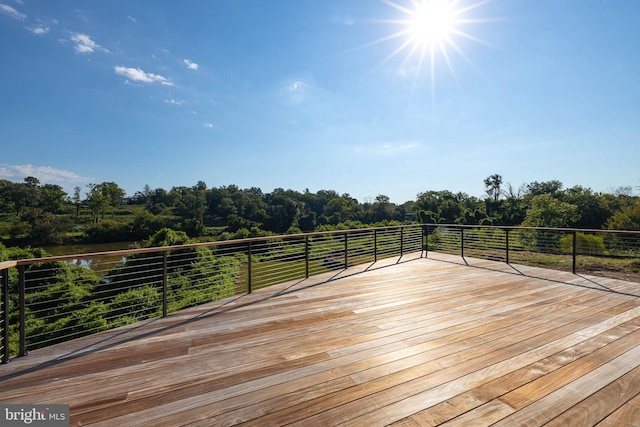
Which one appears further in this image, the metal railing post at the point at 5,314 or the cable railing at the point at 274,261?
the cable railing at the point at 274,261

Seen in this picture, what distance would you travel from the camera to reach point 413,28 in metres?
5.55

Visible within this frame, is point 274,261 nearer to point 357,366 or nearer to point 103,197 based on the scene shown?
point 357,366

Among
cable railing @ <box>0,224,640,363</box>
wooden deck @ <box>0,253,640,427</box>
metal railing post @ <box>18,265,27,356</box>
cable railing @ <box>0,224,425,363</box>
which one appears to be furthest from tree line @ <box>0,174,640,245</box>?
metal railing post @ <box>18,265,27,356</box>

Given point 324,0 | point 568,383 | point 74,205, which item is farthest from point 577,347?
point 74,205

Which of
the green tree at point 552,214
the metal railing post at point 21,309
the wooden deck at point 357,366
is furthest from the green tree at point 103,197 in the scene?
the green tree at point 552,214

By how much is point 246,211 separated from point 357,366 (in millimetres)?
50135

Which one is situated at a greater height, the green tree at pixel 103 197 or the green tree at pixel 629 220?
the green tree at pixel 103 197

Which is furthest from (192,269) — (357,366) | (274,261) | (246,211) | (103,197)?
(103,197)

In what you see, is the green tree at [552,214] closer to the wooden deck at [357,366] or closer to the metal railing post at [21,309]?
the wooden deck at [357,366]

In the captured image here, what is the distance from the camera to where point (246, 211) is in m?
50.1

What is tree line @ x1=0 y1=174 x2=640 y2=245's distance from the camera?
29156mm

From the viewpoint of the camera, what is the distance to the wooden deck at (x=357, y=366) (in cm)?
142

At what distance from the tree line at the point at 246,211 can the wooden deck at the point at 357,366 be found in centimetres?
2858

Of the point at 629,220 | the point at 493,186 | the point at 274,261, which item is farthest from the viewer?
the point at 493,186
